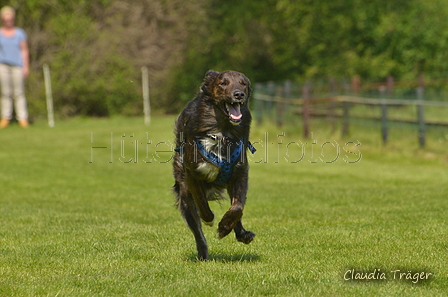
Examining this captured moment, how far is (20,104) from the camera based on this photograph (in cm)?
2183

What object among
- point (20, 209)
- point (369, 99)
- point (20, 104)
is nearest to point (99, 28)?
point (20, 104)

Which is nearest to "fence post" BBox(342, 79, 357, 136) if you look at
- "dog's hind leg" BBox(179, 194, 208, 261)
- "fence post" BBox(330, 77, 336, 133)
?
"fence post" BBox(330, 77, 336, 133)

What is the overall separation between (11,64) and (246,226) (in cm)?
1499

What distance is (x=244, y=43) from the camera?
33.4 m

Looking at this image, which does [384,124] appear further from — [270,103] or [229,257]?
[229,257]

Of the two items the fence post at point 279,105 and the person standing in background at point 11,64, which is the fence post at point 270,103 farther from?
the person standing in background at point 11,64

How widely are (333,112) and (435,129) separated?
4.82 metres

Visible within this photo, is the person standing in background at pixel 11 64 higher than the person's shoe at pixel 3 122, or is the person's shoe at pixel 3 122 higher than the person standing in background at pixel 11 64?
the person standing in background at pixel 11 64

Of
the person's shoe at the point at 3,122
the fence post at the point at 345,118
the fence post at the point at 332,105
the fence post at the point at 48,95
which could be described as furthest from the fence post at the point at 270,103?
the person's shoe at the point at 3,122

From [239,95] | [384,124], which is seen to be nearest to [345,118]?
[384,124]

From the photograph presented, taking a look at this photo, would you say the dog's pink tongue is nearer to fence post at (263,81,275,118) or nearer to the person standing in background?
the person standing in background

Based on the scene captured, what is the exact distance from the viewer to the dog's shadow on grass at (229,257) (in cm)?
589

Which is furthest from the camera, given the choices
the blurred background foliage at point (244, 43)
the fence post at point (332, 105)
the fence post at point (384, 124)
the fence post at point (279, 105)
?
the blurred background foliage at point (244, 43)

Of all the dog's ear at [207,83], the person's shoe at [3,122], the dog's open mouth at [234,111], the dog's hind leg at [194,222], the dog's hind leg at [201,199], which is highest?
the dog's ear at [207,83]
